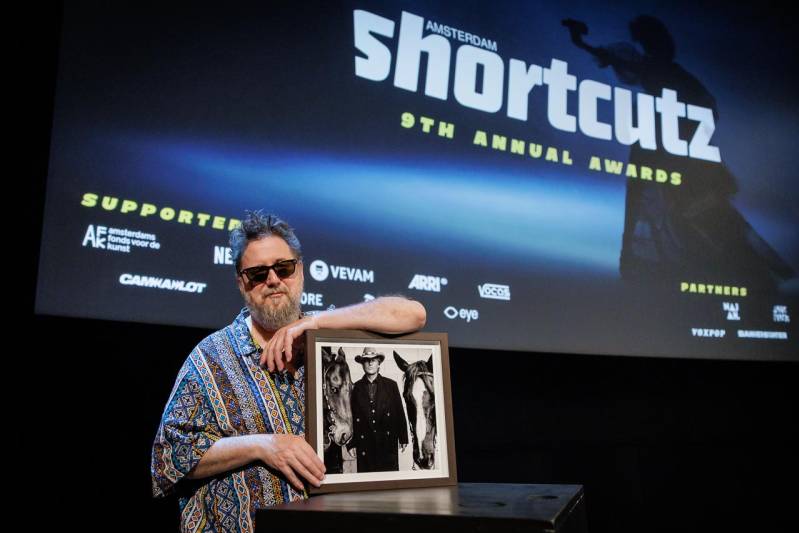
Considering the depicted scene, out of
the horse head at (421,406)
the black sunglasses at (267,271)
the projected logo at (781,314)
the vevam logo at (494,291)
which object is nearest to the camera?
the horse head at (421,406)

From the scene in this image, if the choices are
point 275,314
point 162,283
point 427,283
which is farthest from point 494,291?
point 275,314

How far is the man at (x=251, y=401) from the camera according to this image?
1315 millimetres

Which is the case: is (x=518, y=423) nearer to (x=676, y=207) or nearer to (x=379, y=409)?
(x=676, y=207)

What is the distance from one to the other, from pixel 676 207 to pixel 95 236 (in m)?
2.58

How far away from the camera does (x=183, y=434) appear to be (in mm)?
1359

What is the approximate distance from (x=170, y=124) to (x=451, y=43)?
1.28 metres

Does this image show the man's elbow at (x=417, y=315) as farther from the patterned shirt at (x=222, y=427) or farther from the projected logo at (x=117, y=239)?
the projected logo at (x=117, y=239)

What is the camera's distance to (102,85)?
2336mm

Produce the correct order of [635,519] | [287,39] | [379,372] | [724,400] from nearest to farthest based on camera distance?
[379,372], [287,39], [635,519], [724,400]

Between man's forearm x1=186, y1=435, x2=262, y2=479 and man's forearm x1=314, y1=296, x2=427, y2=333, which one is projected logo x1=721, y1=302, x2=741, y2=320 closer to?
Answer: man's forearm x1=314, y1=296, x2=427, y2=333

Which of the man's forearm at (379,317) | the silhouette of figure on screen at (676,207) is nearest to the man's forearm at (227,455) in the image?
the man's forearm at (379,317)

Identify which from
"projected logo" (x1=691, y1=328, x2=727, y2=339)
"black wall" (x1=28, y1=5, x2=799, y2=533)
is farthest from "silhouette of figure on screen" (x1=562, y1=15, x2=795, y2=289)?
"black wall" (x1=28, y1=5, x2=799, y2=533)

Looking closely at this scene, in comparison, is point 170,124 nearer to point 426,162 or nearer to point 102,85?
point 102,85

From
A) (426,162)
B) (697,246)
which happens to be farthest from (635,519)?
(426,162)
